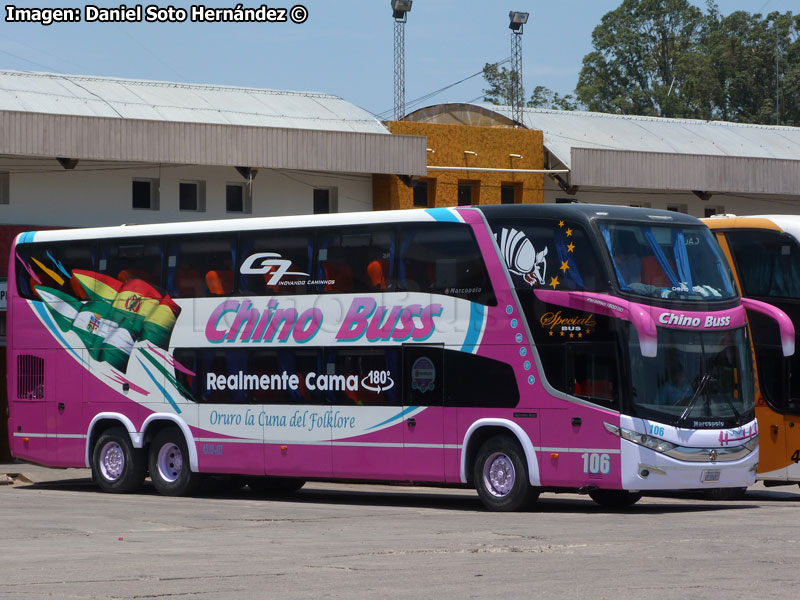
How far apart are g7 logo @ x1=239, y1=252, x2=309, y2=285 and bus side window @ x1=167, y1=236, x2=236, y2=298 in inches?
11.9

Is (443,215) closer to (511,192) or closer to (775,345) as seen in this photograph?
(775,345)

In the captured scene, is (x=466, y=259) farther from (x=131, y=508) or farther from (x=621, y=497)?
(x=131, y=508)

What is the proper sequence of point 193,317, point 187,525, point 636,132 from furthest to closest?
1. point 636,132
2. point 193,317
3. point 187,525

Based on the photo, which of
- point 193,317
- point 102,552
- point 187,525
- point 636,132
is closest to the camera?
point 102,552

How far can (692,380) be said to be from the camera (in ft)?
61.4

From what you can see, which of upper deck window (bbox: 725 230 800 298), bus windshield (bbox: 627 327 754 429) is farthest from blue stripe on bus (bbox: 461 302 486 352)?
upper deck window (bbox: 725 230 800 298)

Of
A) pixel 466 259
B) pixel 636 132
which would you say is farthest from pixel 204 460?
pixel 636 132

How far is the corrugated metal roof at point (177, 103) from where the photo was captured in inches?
1426

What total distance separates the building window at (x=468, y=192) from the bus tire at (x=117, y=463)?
18856 millimetres

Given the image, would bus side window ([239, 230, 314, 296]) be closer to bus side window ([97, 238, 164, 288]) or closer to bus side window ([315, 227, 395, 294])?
bus side window ([315, 227, 395, 294])

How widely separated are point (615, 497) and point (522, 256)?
371cm

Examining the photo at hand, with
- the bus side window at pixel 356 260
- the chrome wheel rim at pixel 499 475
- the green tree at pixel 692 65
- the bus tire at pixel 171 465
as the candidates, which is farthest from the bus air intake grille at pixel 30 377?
the green tree at pixel 692 65

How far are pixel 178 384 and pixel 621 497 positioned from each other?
704cm

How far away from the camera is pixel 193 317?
2272 cm
